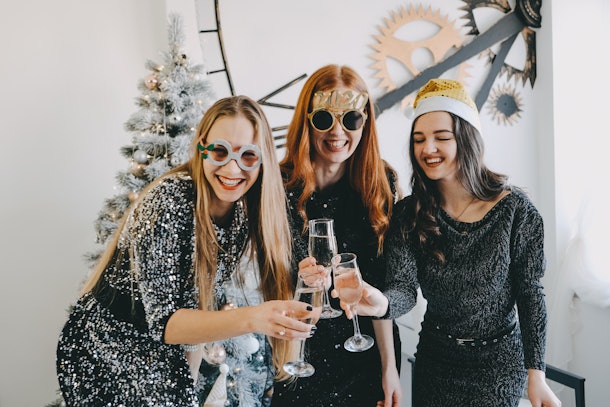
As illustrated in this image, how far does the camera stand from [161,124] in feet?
7.32

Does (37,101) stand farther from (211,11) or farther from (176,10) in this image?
(211,11)

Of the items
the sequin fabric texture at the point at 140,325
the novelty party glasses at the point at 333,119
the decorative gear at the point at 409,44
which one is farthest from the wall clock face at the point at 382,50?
the sequin fabric texture at the point at 140,325

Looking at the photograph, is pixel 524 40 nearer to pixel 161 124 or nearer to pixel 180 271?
pixel 161 124

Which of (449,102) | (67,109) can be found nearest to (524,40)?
(449,102)

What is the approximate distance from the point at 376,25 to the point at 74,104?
188 cm

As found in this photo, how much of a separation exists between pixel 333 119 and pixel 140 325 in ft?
3.17

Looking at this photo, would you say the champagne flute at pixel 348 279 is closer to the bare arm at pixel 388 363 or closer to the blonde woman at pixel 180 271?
→ the blonde woman at pixel 180 271

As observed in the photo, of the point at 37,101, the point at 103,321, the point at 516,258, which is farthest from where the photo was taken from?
the point at 37,101

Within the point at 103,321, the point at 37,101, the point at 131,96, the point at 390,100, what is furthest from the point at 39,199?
the point at 390,100

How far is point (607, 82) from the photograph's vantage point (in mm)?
3045

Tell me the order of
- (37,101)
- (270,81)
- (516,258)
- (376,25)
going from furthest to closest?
(376,25) < (270,81) < (37,101) < (516,258)

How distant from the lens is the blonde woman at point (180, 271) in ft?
4.52

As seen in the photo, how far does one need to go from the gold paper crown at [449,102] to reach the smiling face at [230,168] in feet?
2.12

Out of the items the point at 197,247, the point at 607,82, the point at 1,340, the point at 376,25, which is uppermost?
the point at 376,25
